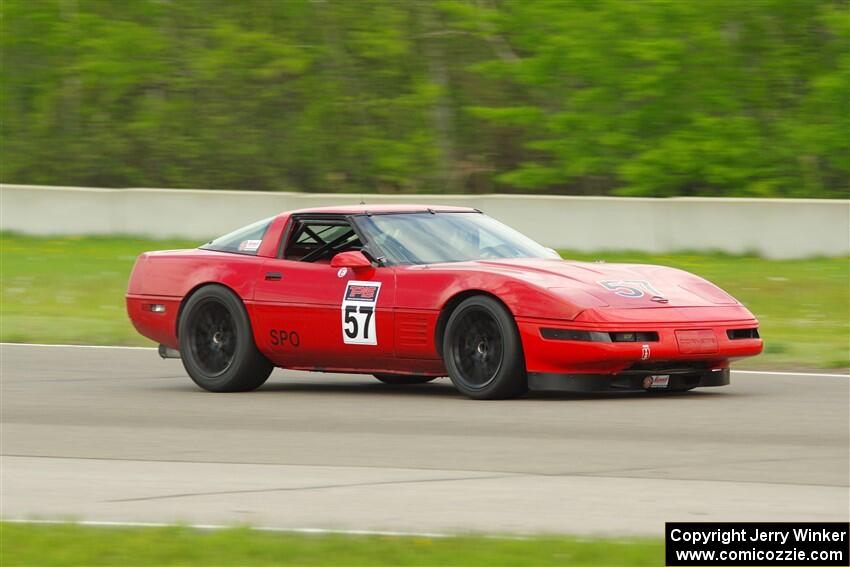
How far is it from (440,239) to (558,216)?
12.1 m

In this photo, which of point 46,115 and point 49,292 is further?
point 46,115

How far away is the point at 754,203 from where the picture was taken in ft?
72.3

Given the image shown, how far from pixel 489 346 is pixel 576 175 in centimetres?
1671

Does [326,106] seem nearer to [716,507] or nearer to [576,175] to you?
[576,175]

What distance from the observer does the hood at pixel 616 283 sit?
10.3 meters

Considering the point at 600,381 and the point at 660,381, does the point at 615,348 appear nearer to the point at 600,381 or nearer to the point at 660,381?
the point at 600,381

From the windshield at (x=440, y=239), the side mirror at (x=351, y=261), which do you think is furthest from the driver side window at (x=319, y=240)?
the side mirror at (x=351, y=261)

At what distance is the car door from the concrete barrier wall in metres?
11.4

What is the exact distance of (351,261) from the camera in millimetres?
11047

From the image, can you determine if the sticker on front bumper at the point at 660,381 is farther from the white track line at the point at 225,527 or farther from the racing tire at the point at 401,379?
the white track line at the point at 225,527

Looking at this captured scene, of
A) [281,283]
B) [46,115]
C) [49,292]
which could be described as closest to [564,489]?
[281,283]

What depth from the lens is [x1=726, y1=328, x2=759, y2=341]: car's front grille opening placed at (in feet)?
34.4

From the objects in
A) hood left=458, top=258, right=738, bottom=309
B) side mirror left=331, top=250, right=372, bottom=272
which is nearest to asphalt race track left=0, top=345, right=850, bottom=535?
hood left=458, top=258, right=738, bottom=309

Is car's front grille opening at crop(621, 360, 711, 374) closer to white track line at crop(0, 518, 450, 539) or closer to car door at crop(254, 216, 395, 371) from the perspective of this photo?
car door at crop(254, 216, 395, 371)
